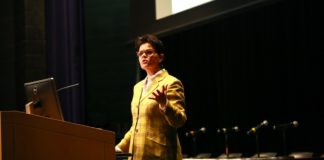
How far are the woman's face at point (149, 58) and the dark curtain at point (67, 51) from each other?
246 centimetres

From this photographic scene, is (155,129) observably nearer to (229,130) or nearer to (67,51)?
(229,130)

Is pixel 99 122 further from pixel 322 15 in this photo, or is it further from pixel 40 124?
pixel 40 124

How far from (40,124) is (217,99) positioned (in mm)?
4024

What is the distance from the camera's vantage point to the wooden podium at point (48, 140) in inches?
78.3

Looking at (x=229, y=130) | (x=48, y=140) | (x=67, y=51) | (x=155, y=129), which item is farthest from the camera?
(x=67, y=51)

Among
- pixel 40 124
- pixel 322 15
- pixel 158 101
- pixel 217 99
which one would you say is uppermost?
pixel 322 15

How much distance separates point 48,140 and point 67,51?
3617 millimetres

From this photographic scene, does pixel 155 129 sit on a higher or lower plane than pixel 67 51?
lower

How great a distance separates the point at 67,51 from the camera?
567 centimetres

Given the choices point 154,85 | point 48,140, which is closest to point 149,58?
point 154,85

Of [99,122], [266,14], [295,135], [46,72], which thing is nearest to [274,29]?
[266,14]

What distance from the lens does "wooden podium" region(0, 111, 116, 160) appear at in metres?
1.99

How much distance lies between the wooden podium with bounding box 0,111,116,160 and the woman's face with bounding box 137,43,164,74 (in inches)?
32.8

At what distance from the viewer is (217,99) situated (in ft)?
19.6
